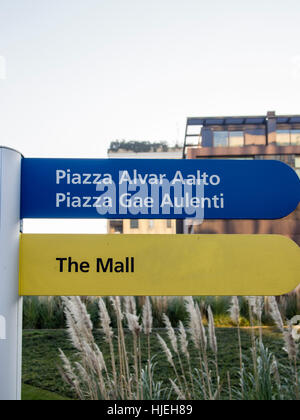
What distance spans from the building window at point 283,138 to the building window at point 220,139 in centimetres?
362

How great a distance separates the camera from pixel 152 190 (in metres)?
2.96

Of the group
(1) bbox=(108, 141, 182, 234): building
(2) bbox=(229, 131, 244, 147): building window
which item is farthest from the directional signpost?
(1) bbox=(108, 141, 182, 234): building

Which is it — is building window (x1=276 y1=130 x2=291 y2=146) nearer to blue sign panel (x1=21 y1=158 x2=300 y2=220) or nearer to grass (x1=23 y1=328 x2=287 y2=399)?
grass (x1=23 y1=328 x2=287 y2=399)

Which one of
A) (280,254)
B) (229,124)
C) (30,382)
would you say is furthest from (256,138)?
(280,254)

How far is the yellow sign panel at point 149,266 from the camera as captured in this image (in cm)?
279

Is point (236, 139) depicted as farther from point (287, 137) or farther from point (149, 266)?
point (149, 266)

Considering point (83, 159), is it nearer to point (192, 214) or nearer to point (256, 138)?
point (192, 214)

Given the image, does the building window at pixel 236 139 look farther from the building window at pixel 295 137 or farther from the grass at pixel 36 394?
the grass at pixel 36 394

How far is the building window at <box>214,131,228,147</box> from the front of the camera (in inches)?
1144

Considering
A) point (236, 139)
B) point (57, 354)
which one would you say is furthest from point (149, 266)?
point (236, 139)

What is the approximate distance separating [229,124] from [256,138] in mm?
2060

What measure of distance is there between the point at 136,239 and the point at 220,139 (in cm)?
2724

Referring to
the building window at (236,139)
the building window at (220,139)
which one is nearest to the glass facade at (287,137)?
the building window at (236,139)

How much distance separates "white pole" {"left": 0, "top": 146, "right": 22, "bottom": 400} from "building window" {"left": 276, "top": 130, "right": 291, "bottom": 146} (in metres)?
28.9
